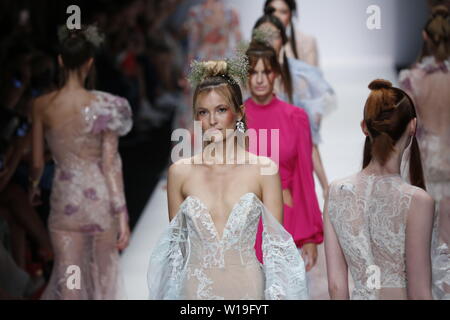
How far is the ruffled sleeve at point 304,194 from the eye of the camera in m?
5.44

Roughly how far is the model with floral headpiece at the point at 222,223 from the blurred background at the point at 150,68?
2094mm

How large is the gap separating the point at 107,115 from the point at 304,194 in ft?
3.43

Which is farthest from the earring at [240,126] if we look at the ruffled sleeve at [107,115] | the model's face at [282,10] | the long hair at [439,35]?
the model's face at [282,10]

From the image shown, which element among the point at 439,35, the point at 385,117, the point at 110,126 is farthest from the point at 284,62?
the point at 385,117

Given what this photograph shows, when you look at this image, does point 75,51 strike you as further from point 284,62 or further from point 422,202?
point 422,202

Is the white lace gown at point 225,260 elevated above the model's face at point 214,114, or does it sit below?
below

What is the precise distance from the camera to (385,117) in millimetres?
4117

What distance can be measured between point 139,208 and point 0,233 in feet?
5.39

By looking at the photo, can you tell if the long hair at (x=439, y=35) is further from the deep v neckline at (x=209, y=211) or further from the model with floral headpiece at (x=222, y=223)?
the deep v neckline at (x=209, y=211)

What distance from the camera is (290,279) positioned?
421cm

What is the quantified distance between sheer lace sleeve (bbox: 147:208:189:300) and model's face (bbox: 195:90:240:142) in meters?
0.34

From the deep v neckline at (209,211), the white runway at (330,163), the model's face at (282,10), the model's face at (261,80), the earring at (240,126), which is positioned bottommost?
the white runway at (330,163)

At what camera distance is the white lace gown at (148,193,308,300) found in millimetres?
4191
